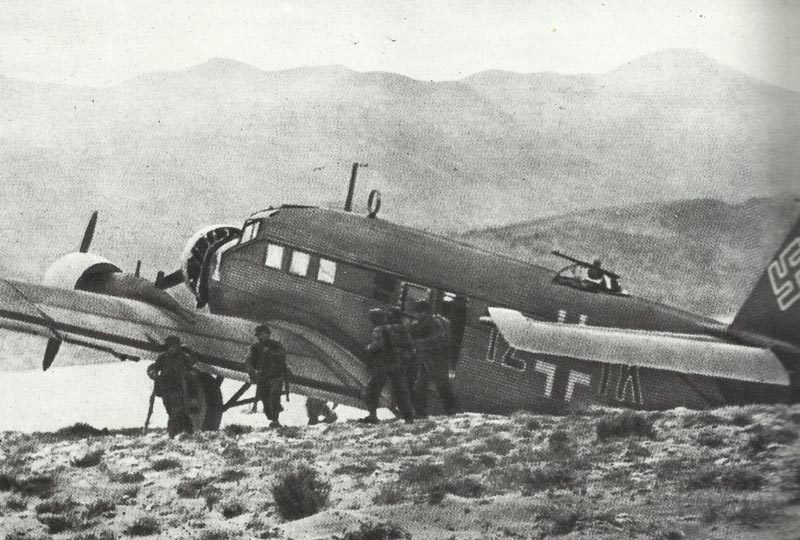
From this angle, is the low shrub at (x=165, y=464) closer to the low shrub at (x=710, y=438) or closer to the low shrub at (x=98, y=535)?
the low shrub at (x=98, y=535)

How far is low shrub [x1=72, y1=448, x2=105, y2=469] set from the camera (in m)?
8.21

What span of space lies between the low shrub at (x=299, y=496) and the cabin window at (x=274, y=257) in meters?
3.56

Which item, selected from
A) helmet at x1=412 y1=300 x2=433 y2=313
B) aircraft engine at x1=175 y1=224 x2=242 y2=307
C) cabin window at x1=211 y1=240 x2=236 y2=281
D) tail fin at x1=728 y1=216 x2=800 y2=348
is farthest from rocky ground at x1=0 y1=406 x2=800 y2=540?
aircraft engine at x1=175 y1=224 x2=242 y2=307

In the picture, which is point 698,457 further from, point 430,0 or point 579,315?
point 430,0

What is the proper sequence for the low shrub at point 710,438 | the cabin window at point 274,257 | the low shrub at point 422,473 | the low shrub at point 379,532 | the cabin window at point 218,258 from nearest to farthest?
the low shrub at point 379,532 → the low shrub at point 710,438 → the low shrub at point 422,473 → the cabin window at point 274,257 → the cabin window at point 218,258

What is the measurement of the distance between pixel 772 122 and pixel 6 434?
8.56 metres

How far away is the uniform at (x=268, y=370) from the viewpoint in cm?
950

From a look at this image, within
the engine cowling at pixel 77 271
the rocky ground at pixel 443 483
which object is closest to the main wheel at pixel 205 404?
the rocky ground at pixel 443 483

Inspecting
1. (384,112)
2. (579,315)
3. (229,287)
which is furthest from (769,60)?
(384,112)

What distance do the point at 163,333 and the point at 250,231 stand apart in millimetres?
1712

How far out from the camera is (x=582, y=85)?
12875 millimetres

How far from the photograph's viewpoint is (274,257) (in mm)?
10438

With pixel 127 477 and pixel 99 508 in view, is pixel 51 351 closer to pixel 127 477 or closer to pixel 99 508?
pixel 127 477

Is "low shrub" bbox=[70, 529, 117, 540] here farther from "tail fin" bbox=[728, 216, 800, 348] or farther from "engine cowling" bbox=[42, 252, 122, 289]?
"tail fin" bbox=[728, 216, 800, 348]
